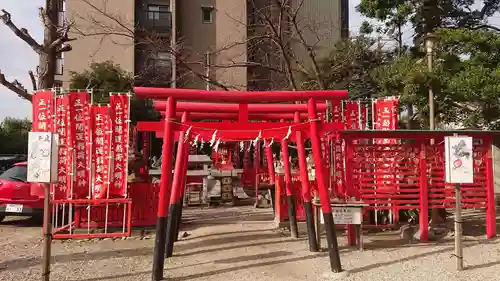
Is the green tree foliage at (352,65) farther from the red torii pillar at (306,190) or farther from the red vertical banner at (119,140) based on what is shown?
the red torii pillar at (306,190)

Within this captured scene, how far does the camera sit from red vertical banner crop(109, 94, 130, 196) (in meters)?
9.44

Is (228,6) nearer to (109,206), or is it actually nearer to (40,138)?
(109,206)

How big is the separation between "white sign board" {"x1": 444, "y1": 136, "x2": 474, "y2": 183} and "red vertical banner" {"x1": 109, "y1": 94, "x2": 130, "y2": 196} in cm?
627

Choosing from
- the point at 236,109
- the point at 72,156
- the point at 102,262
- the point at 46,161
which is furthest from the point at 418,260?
the point at 72,156

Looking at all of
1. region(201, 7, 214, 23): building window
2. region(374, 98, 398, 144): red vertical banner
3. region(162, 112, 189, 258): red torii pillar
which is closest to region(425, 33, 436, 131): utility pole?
region(374, 98, 398, 144): red vertical banner

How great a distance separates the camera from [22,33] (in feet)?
32.4

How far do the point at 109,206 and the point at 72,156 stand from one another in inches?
51.7

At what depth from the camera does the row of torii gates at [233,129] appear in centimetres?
641

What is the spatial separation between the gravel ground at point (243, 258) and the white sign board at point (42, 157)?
1.70 metres

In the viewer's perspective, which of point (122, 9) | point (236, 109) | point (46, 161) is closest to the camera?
point (46, 161)

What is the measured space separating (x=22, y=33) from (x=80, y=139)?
9.22 ft

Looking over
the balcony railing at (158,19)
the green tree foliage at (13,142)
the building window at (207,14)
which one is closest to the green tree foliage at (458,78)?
the building window at (207,14)

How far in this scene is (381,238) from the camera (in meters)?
9.08

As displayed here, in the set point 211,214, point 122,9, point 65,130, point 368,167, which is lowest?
point 211,214
